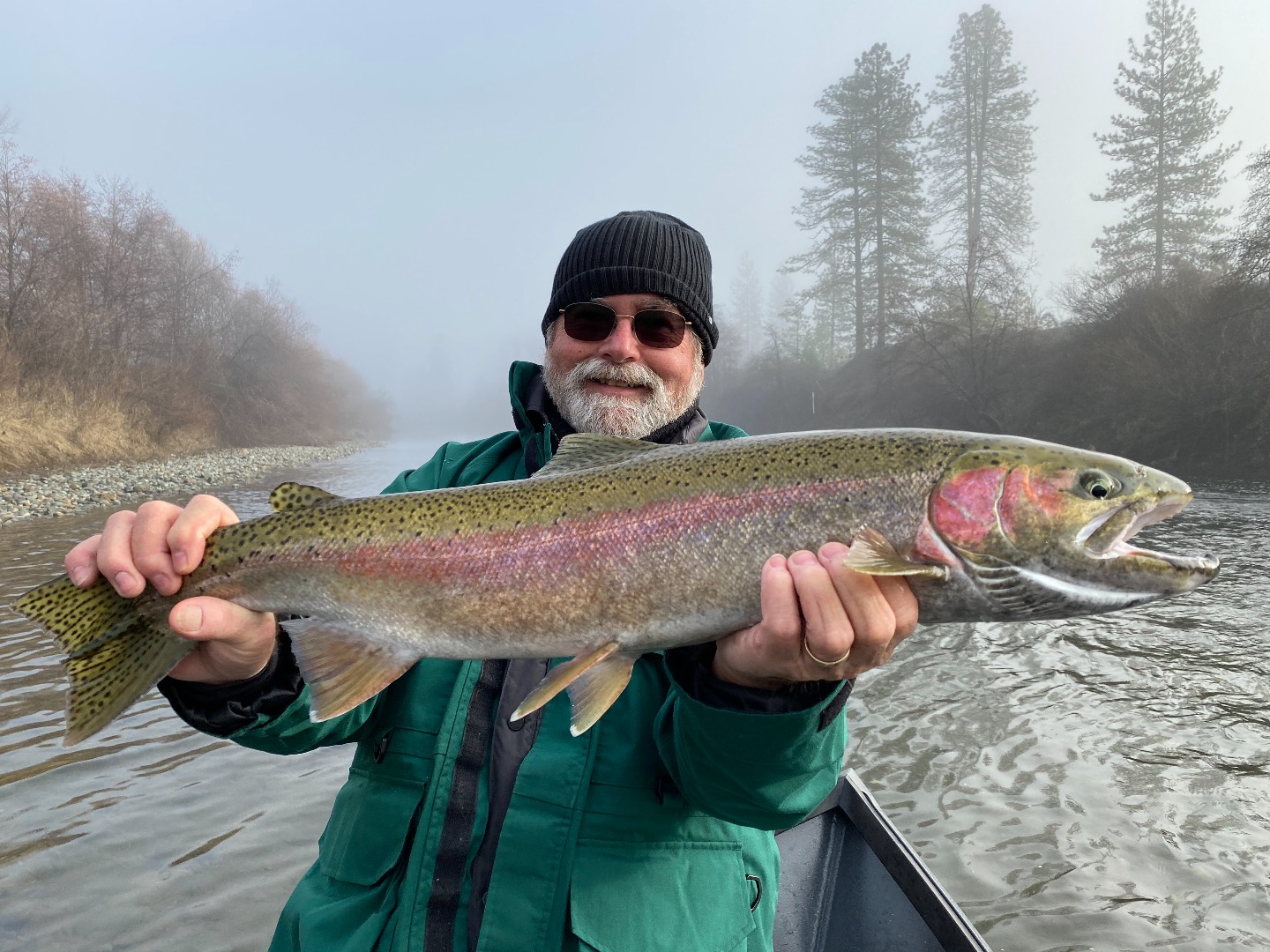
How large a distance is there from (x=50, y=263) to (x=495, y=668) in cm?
3878

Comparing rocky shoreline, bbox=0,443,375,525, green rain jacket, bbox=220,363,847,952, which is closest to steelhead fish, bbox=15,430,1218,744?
green rain jacket, bbox=220,363,847,952

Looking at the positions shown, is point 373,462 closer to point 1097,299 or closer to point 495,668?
point 1097,299

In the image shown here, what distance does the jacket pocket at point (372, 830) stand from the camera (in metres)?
2.18

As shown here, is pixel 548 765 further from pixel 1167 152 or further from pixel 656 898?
pixel 1167 152

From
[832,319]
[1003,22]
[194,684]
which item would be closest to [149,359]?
[832,319]

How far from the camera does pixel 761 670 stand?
2.00m

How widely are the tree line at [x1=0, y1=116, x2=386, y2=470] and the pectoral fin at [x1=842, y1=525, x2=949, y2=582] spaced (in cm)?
2740

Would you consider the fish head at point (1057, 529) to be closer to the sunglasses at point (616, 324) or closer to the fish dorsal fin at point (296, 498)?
the sunglasses at point (616, 324)

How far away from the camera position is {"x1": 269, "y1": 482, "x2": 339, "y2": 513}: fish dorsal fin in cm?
252

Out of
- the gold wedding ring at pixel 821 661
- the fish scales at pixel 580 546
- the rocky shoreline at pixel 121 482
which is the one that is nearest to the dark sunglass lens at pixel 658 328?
the fish scales at pixel 580 546

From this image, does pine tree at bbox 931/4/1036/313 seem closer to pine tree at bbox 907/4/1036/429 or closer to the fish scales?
pine tree at bbox 907/4/1036/429

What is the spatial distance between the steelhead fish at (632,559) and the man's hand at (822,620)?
74 mm

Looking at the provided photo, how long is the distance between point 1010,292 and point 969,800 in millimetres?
28861

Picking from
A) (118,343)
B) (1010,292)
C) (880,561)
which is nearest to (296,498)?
(880,561)
